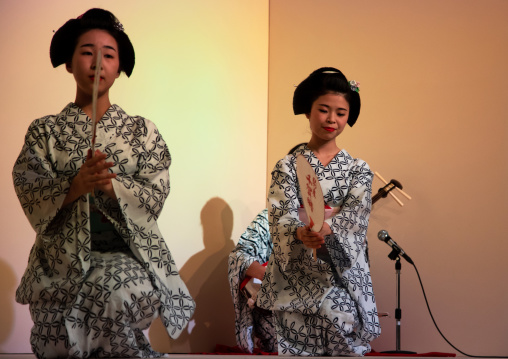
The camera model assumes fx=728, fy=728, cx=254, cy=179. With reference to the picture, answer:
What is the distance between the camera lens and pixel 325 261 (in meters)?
3.65

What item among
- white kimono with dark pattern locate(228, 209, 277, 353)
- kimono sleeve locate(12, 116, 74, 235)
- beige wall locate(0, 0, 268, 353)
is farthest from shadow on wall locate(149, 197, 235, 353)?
kimono sleeve locate(12, 116, 74, 235)

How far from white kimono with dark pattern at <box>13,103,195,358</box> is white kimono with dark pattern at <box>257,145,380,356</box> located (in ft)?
1.97

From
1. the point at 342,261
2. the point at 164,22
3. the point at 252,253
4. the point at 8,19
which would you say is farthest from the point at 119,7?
the point at 342,261

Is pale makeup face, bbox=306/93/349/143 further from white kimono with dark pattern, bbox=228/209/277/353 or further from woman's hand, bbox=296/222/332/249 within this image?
white kimono with dark pattern, bbox=228/209/277/353


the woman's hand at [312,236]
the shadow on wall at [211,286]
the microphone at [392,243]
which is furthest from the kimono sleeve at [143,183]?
the microphone at [392,243]

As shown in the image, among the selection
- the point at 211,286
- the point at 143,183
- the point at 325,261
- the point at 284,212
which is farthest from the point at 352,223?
the point at 211,286

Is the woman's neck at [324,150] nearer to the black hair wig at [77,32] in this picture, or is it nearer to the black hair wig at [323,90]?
the black hair wig at [323,90]

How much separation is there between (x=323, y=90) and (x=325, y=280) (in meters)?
1.06

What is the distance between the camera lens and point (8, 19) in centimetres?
384

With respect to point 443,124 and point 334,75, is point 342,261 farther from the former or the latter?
point 443,124

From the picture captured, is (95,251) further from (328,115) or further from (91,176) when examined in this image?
(328,115)

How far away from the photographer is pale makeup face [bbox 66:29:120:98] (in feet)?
11.0

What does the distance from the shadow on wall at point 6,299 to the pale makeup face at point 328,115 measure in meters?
1.80

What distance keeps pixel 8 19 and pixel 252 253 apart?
6.61ft
